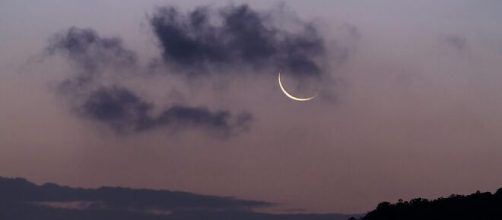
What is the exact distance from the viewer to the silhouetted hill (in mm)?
112938

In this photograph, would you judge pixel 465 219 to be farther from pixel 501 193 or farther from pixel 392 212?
pixel 392 212

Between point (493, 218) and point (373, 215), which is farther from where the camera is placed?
point (373, 215)

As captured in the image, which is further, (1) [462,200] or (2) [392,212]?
(2) [392,212]

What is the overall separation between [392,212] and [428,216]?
323 inches

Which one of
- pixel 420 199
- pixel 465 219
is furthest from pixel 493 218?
pixel 420 199

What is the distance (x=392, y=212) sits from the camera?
5015 inches

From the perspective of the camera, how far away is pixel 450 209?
11788cm

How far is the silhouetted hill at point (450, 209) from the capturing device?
11294cm

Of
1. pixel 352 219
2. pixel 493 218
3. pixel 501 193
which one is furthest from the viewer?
pixel 352 219

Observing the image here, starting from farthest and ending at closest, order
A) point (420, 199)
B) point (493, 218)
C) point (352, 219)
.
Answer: point (352, 219), point (420, 199), point (493, 218)

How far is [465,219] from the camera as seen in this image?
113m

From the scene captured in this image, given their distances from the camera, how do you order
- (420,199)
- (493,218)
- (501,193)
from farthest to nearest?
(420,199) → (501,193) → (493,218)

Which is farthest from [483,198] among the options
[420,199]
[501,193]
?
[420,199]

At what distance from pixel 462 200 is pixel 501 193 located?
3.96 metres
